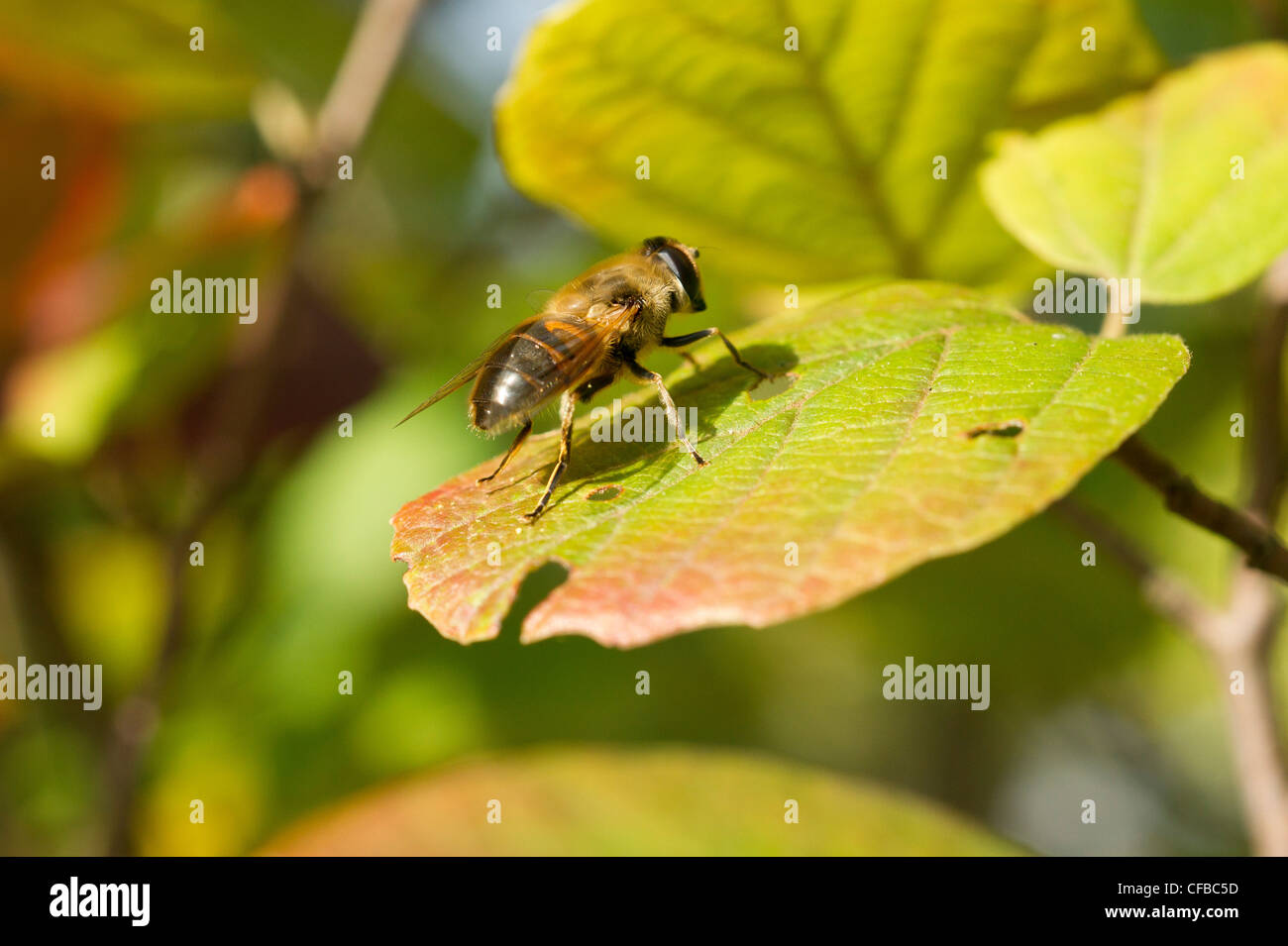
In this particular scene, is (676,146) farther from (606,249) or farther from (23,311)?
(23,311)

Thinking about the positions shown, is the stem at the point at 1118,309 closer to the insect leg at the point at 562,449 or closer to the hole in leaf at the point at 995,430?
the hole in leaf at the point at 995,430

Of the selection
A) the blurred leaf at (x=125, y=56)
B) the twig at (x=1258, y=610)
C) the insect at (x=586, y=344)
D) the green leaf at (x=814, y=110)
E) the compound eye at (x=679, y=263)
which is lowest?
the twig at (x=1258, y=610)

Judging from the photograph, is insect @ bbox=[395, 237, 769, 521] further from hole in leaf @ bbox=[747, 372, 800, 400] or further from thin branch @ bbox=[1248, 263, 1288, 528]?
thin branch @ bbox=[1248, 263, 1288, 528]

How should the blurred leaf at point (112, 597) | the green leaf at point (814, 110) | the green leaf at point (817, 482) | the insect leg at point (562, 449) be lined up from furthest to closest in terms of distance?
the blurred leaf at point (112, 597)
the green leaf at point (814, 110)
the insect leg at point (562, 449)
the green leaf at point (817, 482)

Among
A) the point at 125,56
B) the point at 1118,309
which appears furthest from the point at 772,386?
the point at 125,56

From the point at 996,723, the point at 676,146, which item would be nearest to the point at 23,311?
the point at 676,146

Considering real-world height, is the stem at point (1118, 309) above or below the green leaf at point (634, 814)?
above

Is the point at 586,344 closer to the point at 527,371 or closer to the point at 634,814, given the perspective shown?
the point at 527,371

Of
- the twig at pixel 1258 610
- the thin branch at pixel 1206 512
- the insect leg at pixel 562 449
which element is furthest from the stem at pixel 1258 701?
the insect leg at pixel 562 449

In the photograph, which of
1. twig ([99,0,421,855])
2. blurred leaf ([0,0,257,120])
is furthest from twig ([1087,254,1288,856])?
blurred leaf ([0,0,257,120])
